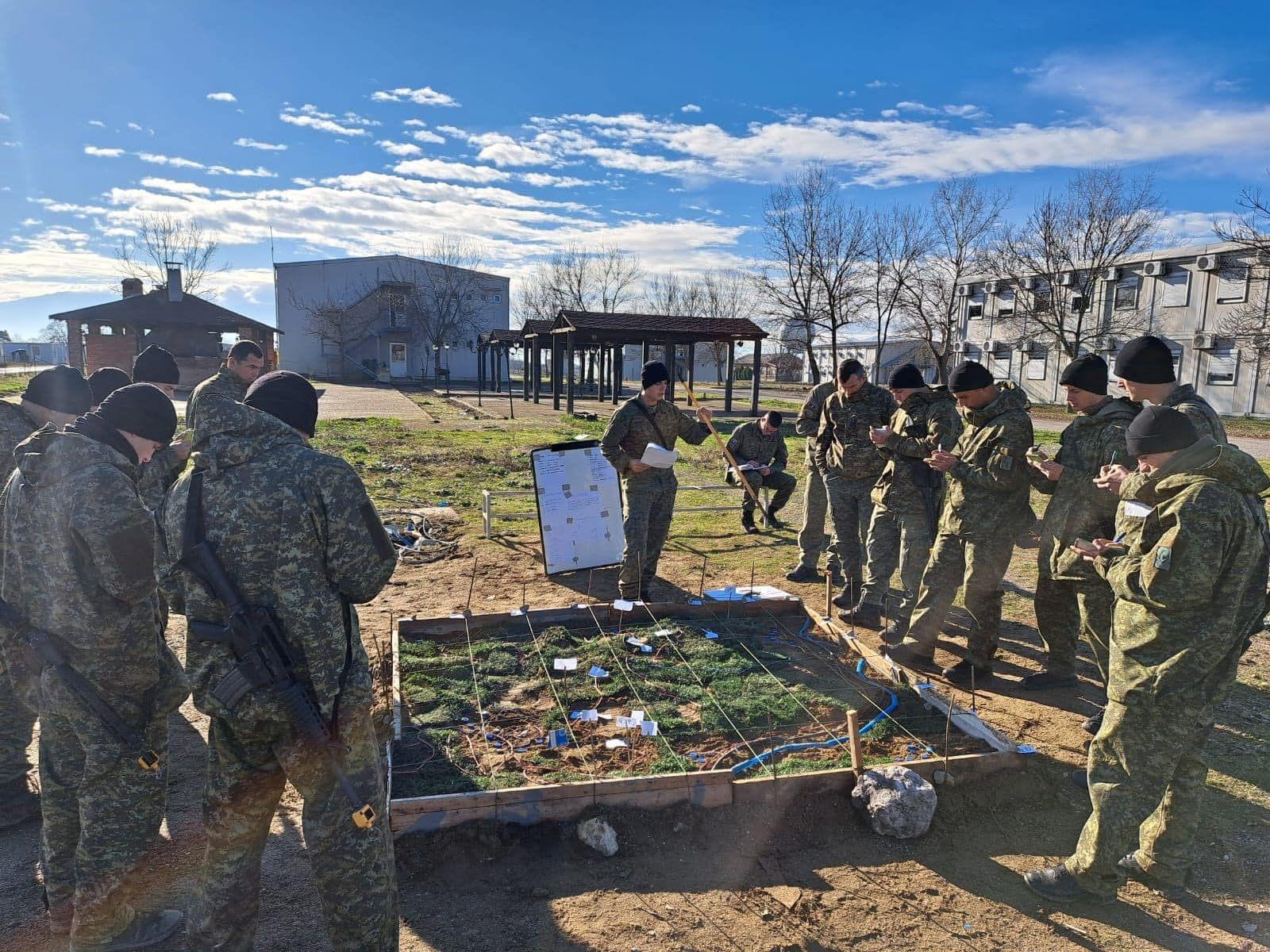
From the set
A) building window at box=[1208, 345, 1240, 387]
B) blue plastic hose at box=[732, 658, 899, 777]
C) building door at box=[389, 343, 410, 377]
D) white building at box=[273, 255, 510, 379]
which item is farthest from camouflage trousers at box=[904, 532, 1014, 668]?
building door at box=[389, 343, 410, 377]

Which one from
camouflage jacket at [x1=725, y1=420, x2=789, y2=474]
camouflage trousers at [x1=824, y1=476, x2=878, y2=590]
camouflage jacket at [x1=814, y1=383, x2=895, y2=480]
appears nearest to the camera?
camouflage jacket at [x1=814, y1=383, x2=895, y2=480]

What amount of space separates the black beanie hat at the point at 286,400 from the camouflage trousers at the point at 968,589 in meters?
4.17

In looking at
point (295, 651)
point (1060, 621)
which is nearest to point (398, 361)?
point (1060, 621)

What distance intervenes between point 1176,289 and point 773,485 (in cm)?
3032

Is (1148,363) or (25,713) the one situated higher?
(1148,363)

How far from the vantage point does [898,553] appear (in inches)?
244

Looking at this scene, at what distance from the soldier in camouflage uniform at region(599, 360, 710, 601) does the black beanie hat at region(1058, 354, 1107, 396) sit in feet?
8.98

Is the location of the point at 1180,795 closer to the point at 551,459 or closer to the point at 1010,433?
the point at 1010,433

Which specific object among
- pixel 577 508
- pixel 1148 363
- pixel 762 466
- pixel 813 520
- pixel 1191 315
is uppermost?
pixel 1191 315

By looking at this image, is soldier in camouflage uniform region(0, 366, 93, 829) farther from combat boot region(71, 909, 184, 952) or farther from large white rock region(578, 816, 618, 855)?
large white rock region(578, 816, 618, 855)

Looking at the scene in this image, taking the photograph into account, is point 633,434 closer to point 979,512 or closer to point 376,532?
point 979,512

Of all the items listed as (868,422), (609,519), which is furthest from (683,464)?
(868,422)

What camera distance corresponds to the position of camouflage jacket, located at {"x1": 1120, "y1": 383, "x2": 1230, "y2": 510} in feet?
11.1

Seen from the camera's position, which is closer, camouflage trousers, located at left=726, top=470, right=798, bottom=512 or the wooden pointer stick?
the wooden pointer stick
